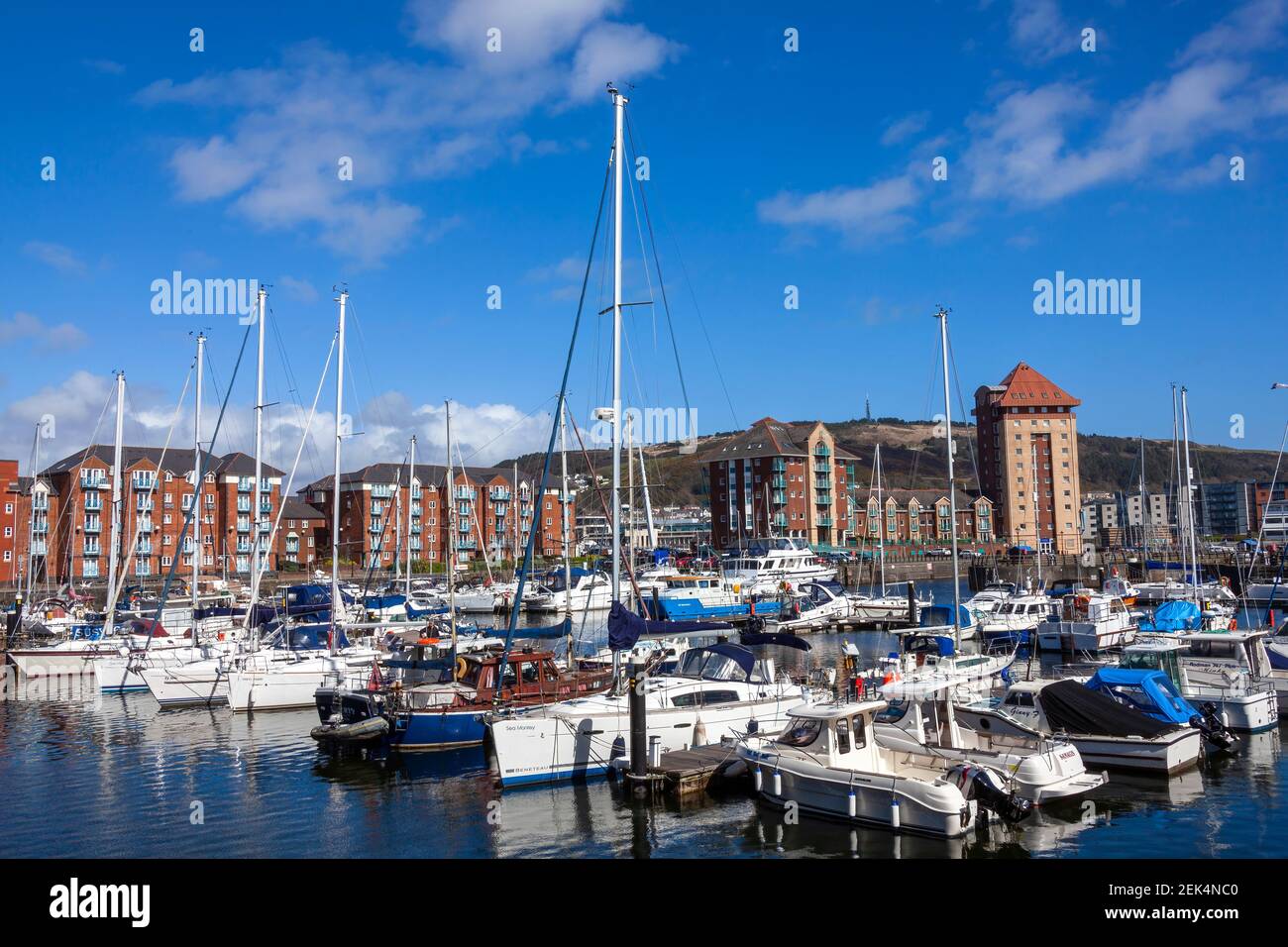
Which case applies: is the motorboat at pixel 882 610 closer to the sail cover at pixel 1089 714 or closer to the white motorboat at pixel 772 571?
the white motorboat at pixel 772 571

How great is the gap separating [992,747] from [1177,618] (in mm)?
28974

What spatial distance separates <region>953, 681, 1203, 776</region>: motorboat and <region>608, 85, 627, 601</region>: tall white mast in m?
9.40

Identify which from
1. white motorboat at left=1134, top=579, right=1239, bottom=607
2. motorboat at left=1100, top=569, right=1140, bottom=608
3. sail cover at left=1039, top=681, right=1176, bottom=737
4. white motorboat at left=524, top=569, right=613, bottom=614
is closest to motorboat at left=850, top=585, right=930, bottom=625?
motorboat at left=1100, top=569, right=1140, bottom=608

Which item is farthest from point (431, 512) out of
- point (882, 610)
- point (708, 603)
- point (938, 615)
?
point (938, 615)

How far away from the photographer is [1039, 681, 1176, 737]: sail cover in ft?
78.4

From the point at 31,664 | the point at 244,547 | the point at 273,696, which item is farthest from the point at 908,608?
the point at 244,547

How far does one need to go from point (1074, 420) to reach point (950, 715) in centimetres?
15047

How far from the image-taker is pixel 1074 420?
6225 inches

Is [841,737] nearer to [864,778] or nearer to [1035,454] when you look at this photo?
[864,778]

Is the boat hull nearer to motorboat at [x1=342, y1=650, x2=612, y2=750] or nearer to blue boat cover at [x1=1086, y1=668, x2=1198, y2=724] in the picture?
motorboat at [x1=342, y1=650, x2=612, y2=750]

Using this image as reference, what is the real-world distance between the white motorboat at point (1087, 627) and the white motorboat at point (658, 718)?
25732 millimetres

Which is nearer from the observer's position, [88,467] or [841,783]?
[841,783]

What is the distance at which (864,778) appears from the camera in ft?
64.1
